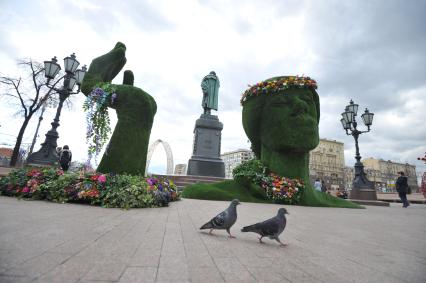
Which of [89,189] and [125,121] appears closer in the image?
[89,189]

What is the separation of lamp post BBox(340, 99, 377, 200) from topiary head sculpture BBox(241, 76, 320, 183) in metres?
5.37

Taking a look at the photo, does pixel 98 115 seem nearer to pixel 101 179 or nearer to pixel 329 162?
pixel 101 179

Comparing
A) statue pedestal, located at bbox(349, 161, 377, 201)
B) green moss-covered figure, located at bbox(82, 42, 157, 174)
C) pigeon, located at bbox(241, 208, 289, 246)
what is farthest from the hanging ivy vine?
statue pedestal, located at bbox(349, 161, 377, 201)

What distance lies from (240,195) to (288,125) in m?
3.71

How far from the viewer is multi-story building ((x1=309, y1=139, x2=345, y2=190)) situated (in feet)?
256

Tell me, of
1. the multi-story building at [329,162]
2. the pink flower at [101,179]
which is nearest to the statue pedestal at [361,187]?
the pink flower at [101,179]

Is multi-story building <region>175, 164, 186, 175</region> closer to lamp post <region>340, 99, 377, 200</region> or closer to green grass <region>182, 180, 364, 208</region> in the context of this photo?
lamp post <region>340, 99, 377, 200</region>

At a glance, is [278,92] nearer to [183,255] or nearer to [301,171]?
[301,171]

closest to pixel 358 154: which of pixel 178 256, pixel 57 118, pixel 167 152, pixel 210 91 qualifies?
pixel 210 91

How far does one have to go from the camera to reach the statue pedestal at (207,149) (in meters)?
17.4

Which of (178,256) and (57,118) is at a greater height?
(57,118)

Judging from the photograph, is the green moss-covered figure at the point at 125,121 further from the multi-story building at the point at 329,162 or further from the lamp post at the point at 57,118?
the multi-story building at the point at 329,162

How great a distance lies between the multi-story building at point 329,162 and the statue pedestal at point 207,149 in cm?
6684

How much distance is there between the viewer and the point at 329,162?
81.4m
